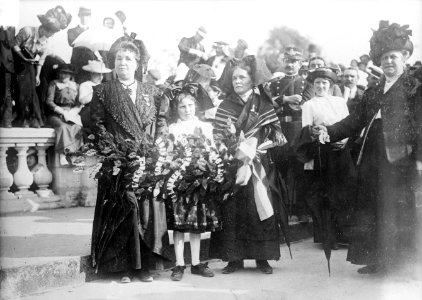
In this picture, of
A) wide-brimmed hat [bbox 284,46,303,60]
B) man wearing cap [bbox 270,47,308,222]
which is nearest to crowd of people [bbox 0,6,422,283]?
man wearing cap [bbox 270,47,308,222]

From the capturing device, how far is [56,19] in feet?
18.7

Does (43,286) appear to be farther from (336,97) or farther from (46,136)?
(336,97)

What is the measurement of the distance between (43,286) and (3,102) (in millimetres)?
2580

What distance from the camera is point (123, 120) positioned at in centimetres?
473

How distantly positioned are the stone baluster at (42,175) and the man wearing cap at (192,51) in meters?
1.84

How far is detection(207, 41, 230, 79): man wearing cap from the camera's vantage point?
5.86 metres

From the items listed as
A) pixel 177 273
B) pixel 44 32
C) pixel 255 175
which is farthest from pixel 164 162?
pixel 44 32

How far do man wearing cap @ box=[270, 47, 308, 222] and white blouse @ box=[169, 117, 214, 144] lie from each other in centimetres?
100

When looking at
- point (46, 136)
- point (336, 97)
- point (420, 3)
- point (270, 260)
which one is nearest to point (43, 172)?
point (46, 136)

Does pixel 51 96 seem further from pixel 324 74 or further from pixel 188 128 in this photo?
pixel 324 74

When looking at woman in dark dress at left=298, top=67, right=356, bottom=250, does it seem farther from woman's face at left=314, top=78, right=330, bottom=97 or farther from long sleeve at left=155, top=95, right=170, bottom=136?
long sleeve at left=155, top=95, right=170, bottom=136

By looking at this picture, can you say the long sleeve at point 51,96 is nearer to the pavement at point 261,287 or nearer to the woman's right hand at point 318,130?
the pavement at point 261,287

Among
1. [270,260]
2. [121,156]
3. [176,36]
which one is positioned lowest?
[270,260]

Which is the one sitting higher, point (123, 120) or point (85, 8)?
point (85, 8)
